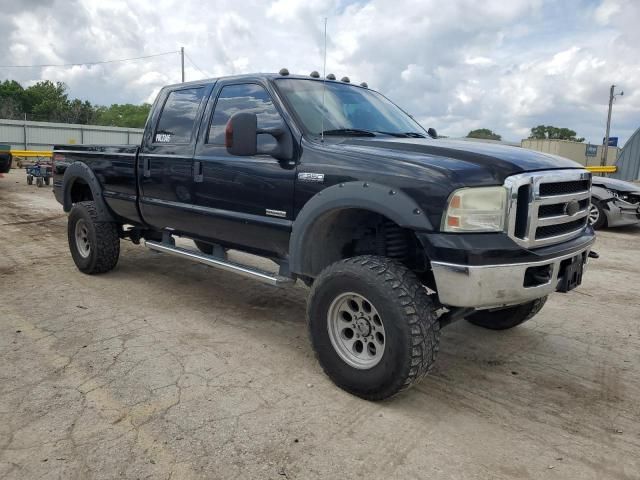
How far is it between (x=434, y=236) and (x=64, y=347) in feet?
9.36

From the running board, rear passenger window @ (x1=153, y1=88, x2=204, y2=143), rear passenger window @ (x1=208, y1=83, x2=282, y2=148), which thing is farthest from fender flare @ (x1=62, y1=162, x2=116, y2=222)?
rear passenger window @ (x1=208, y1=83, x2=282, y2=148)

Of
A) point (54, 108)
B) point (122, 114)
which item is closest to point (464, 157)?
point (54, 108)

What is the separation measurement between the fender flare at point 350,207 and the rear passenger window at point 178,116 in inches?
67.8

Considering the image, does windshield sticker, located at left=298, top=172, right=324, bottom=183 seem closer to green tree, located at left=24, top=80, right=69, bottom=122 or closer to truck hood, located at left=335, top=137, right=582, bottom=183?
truck hood, located at left=335, top=137, right=582, bottom=183

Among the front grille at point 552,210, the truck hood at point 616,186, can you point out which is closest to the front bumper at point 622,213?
the truck hood at point 616,186

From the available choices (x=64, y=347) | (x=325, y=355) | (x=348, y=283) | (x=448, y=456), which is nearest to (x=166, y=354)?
(x=64, y=347)

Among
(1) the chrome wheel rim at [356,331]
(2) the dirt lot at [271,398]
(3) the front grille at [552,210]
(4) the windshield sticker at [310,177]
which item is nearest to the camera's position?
(2) the dirt lot at [271,398]

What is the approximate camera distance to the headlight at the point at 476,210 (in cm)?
289

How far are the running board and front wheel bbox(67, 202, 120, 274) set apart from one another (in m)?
0.66

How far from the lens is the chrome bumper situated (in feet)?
9.36

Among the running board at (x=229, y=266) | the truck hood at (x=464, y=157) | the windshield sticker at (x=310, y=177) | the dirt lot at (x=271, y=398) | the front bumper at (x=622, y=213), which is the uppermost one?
the truck hood at (x=464, y=157)

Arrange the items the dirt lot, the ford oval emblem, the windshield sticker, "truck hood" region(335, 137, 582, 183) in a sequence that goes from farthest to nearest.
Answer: the windshield sticker → the ford oval emblem → "truck hood" region(335, 137, 582, 183) → the dirt lot

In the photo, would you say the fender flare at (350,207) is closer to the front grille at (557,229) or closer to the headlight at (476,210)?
the headlight at (476,210)

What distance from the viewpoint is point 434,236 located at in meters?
2.94
